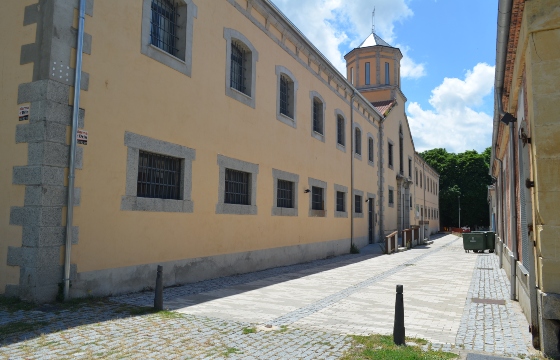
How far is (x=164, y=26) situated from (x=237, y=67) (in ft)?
9.80

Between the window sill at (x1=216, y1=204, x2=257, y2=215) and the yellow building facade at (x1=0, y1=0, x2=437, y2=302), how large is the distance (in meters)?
0.04

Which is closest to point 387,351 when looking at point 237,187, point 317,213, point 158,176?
point 158,176

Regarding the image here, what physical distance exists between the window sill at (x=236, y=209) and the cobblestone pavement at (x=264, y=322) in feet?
5.66

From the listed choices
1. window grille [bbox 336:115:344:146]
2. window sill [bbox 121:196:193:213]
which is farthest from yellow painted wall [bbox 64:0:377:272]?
window grille [bbox 336:115:344:146]

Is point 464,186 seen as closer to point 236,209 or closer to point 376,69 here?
point 376,69

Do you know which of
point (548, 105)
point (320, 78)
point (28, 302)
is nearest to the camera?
point (548, 105)

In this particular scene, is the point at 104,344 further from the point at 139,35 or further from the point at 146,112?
the point at 139,35

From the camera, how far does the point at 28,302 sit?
625 cm

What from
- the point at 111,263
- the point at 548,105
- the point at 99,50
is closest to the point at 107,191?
the point at 111,263

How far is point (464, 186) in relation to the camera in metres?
55.8

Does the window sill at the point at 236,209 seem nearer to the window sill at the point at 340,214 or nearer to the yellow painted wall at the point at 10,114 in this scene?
the yellow painted wall at the point at 10,114

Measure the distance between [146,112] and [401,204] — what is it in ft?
79.7

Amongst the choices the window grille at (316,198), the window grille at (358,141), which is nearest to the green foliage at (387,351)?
the window grille at (316,198)

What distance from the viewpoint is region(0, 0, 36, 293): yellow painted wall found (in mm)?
6586
